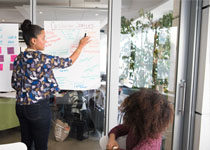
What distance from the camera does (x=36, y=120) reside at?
1707 millimetres

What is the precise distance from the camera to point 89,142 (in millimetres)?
2336

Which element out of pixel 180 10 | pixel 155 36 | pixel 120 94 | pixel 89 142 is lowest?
pixel 89 142

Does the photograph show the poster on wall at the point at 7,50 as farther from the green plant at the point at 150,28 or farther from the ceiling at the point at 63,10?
the green plant at the point at 150,28

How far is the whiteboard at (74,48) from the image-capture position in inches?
85.0

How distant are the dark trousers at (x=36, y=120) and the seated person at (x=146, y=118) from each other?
0.86 metres

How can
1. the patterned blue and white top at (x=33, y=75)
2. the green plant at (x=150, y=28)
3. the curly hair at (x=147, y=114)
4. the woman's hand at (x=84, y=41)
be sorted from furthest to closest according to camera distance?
the green plant at (x=150, y=28) < the woman's hand at (x=84, y=41) < the patterned blue and white top at (x=33, y=75) < the curly hair at (x=147, y=114)

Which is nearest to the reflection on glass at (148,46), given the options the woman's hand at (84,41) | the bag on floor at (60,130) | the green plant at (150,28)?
the green plant at (150,28)

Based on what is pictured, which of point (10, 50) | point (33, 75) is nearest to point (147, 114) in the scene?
point (33, 75)

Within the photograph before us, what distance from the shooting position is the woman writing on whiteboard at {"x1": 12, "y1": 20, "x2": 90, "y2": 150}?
165cm

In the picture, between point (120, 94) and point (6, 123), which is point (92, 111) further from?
point (6, 123)

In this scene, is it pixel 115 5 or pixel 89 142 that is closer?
pixel 115 5

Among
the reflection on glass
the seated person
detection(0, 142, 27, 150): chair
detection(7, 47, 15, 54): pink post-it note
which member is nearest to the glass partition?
the reflection on glass

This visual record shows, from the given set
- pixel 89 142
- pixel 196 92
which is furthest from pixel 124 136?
pixel 196 92

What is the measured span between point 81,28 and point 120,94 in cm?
86
